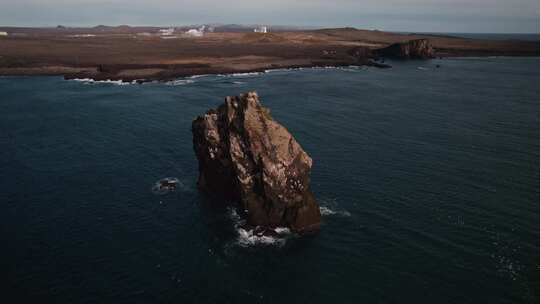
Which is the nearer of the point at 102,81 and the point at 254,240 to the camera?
the point at 254,240

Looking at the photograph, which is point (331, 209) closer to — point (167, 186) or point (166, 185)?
point (167, 186)

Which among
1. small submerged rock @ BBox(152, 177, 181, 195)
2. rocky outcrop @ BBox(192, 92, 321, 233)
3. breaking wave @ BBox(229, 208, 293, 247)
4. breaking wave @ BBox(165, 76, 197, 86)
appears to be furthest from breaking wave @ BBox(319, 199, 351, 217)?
breaking wave @ BBox(165, 76, 197, 86)

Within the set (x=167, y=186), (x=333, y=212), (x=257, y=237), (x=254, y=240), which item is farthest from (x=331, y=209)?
(x=167, y=186)

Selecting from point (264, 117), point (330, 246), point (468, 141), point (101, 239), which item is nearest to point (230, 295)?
point (330, 246)

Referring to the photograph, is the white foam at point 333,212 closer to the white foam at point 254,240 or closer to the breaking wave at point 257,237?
the breaking wave at point 257,237

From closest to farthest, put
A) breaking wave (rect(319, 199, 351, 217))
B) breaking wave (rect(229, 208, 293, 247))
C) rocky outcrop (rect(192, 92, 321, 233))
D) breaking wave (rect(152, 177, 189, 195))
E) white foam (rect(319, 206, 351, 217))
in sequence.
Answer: breaking wave (rect(229, 208, 293, 247))
rocky outcrop (rect(192, 92, 321, 233))
white foam (rect(319, 206, 351, 217))
breaking wave (rect(319, 199, 351, 217))
breaking wave (rect(152, 177, 189, 195))

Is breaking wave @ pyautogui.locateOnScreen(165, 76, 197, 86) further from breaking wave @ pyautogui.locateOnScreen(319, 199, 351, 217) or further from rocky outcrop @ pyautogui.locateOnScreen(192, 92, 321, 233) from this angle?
breaking wave @ pyautogui.locateOnScreen(319, 199, 351, 217)

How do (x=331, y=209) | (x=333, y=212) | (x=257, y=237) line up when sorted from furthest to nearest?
(x=331, y=209) < (x=333, y=212) < (x=257, y=237)
